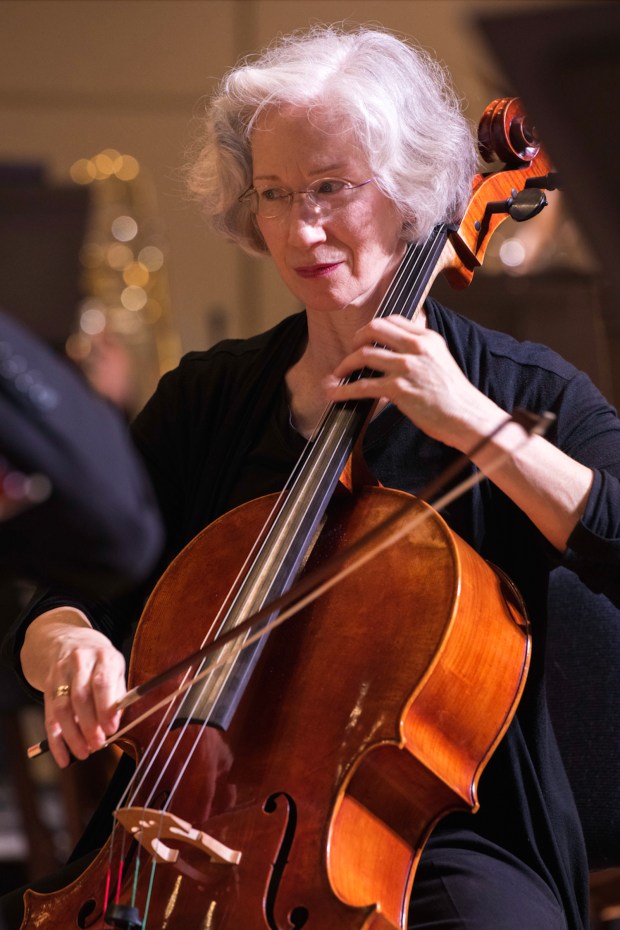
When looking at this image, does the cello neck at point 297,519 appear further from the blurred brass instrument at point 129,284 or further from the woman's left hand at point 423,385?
the blurred brass instrument at point 129,284

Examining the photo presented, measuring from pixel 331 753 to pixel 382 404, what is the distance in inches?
19.2

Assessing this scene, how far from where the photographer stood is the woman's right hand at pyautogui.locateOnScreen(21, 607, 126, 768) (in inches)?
41.8

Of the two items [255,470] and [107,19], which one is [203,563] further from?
[107,19]

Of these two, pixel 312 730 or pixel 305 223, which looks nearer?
pixel 312 730

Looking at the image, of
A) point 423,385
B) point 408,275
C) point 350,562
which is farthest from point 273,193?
point 350,562

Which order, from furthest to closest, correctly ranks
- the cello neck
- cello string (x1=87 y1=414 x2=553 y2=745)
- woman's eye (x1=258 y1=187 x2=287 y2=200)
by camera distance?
A: woman's eye (x1=258 y1=187 x2=287 y2=200), the cello neck, cello string (x1=87 y1=414 x2=553 y2=745)

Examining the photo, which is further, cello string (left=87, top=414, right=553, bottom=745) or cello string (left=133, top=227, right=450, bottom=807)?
cello string (left=133, top=227, right=450, bottom=807)

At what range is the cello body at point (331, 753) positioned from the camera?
939mm

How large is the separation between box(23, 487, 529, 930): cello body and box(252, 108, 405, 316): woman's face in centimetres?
30

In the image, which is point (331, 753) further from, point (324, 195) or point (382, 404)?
point (324, 195)

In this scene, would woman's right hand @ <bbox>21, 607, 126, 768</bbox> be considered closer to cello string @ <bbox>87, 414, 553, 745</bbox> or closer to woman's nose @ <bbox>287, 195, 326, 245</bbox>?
cello string @ <bbox>87, 414, 553, 745</bbox>

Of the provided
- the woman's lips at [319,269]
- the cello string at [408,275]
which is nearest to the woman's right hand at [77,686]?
the cello string at [408,275]

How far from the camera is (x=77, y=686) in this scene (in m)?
1.09

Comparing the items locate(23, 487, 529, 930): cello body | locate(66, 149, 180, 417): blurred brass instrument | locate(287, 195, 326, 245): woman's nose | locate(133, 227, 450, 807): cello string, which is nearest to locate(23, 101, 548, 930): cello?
locate(23, 487, 529, 930): cello body
